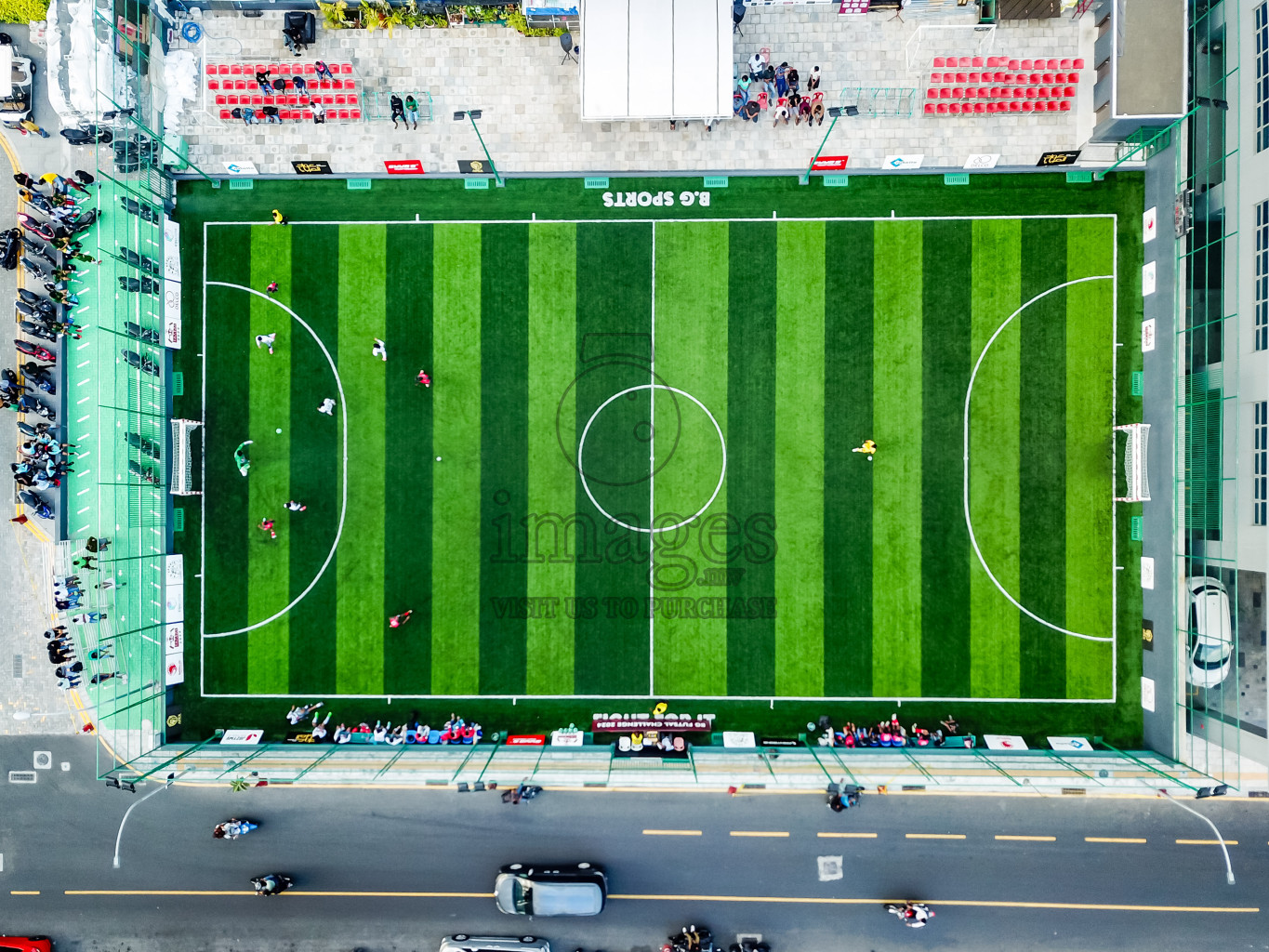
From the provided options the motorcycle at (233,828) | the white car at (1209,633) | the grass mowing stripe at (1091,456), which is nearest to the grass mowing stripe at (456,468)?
the motorcycle at (233,828)

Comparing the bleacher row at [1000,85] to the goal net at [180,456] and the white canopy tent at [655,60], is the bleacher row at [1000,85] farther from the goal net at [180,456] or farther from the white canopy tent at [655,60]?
the goal net at [180,456]

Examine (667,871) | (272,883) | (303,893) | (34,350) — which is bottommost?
(303,893)

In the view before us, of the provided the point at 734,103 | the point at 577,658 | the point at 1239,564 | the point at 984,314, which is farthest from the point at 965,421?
the point at 577,658

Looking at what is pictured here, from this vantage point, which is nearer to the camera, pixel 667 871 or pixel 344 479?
pixel 667 871

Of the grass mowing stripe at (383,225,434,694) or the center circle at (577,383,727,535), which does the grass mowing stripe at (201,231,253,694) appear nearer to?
the grass mowing stripe at (383,225,434,694)

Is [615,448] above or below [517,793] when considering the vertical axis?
above

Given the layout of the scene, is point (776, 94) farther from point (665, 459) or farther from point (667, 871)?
point (667, 871)

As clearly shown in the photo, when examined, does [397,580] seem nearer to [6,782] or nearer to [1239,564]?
[6,782]

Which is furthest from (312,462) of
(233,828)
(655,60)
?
(655,60)
